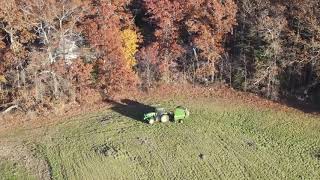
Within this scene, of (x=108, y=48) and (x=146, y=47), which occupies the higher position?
(x=108, y=48)

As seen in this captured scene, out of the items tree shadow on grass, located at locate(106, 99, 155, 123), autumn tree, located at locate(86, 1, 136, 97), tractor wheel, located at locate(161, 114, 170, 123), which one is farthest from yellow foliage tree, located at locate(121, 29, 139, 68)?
tractor wheel, located at locate(161, 114, 170, 123)

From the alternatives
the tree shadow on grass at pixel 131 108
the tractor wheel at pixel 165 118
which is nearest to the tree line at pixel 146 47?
the tree shadow on grass at pixel 131 108

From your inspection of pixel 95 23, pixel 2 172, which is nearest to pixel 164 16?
pixel 95 23

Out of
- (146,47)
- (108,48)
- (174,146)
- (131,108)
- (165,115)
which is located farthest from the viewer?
(146,47)

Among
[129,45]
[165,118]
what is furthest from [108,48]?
[165,118]

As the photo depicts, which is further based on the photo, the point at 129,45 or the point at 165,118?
the point at 129,45

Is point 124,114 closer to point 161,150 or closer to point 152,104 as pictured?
point 152,104

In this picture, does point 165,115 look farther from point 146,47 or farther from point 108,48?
point 146,47
